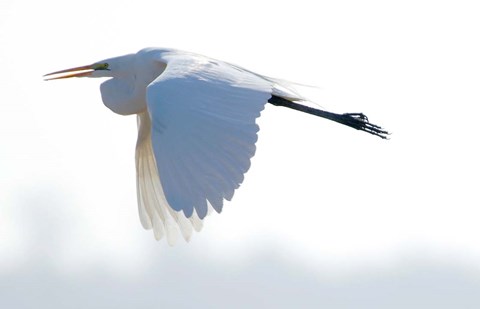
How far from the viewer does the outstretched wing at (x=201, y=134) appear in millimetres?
9617

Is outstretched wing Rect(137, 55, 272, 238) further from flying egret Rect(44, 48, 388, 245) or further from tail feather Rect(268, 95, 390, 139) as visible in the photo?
tail feather Rect(268, 95, 390, 139)

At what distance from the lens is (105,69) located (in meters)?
12.7

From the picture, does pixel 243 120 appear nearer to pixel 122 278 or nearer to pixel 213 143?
pixel 213 143

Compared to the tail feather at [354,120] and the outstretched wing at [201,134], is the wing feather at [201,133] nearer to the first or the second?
the outstretched wing at [201,134]

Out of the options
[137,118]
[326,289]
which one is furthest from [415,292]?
[137,118]

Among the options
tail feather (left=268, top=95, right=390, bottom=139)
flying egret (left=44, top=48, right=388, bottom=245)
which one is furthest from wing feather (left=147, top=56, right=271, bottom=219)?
tail feather (left=268, top=95, right=390, bottom=139)

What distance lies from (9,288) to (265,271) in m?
12.6

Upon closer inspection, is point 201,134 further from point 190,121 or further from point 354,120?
point 354,120

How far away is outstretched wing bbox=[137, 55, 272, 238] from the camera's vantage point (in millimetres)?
9617

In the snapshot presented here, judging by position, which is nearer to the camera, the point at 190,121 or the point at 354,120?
the point at 190,121

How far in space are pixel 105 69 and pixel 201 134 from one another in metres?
2.83

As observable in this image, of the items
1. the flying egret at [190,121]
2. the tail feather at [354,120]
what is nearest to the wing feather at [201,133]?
the flying egret at [190,121]

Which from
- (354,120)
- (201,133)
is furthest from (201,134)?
(354,120)

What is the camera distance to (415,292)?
73.2 m
